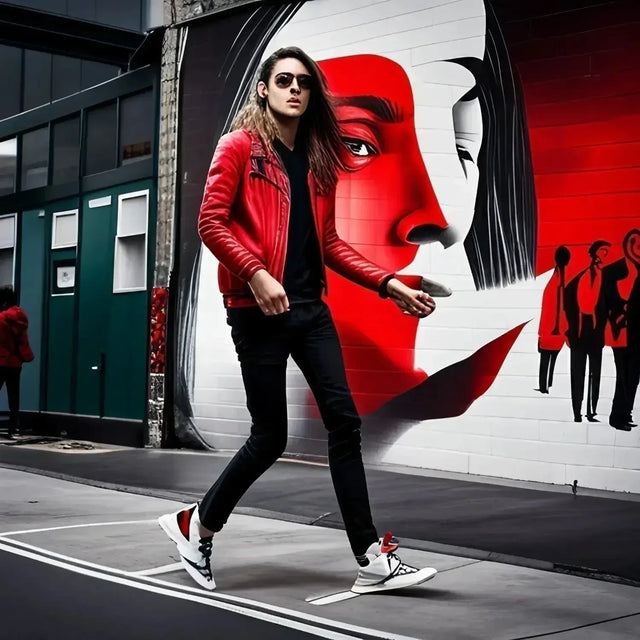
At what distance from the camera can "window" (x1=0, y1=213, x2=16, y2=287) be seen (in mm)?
16531

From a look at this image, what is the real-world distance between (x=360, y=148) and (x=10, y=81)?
992 cm

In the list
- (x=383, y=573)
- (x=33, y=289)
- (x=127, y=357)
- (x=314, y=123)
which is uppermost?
(x=314, y=123)

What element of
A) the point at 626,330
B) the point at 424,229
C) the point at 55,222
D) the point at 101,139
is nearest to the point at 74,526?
the point at 626,330

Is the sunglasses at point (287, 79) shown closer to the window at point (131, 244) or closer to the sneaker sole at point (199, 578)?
the sneaker sole at point (199, 578)

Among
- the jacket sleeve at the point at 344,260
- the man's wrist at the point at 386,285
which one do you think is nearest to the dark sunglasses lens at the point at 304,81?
the jacket sleeve at the point at 344,260

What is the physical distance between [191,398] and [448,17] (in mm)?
4790

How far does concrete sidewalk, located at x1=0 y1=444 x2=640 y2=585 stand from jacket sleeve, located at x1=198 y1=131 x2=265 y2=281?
7.15 feet

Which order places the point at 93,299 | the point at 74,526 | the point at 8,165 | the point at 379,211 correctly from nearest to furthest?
the point at 74,526 → the point at 379,211 → the point at 93,299 → the point at 8,165

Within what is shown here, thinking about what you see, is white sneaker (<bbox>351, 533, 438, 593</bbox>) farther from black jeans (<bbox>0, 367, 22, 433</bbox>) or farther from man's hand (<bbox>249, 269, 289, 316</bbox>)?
black jeans (<bbox>0, 367, 22, 433</bbox>)

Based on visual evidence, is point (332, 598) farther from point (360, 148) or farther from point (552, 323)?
point (360, 148)

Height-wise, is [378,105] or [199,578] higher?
[378,105]

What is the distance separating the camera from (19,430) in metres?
15.3

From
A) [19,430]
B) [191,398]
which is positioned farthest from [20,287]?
[191,398]

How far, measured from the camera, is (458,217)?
9984mm
